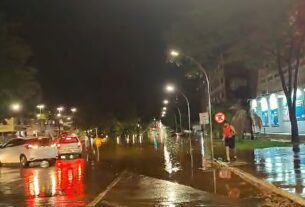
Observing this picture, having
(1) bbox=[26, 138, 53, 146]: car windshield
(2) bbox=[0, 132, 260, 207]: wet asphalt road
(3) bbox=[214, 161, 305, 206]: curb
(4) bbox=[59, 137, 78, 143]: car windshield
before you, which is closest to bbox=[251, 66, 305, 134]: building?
(4) bbox=[59, 137, 78, 143]: car windshield

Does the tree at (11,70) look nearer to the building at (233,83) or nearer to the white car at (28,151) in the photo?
the white car at (28,151)

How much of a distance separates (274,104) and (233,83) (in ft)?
70.7

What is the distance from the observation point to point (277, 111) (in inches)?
2382

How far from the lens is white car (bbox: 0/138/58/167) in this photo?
1280 inches

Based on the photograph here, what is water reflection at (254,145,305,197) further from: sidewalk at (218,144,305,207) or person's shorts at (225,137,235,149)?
person's shorts at (225,137,235,149)

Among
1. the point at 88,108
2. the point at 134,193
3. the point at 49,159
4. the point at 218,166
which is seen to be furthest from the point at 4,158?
the point at 88,108

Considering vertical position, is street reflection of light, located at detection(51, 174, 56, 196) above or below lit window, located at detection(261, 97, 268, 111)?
below

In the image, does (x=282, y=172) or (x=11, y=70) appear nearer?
(x=282, y=172)

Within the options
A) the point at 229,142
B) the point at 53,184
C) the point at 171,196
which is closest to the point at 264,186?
the point at 171,196

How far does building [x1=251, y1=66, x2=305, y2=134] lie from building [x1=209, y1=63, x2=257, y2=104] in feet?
7.46

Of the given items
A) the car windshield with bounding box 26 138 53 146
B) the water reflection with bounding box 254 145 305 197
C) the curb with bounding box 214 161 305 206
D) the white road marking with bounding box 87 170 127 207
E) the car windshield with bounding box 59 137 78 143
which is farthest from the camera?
the car windshield with bounding box 59 137 78 143

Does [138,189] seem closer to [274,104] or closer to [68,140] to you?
[68,140]

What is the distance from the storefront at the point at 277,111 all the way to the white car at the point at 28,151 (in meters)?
25.9

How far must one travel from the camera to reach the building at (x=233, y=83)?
7719 cm
